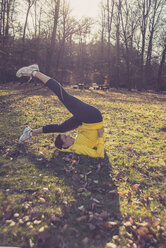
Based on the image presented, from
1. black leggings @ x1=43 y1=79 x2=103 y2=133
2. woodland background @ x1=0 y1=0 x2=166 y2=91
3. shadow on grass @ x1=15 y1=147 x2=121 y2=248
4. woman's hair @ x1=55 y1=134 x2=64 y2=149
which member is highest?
woodland background @ x1=0 y1=0 x2=166 y2=91

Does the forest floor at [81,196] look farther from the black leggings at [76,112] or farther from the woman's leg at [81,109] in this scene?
the woman's leg at [81,109]

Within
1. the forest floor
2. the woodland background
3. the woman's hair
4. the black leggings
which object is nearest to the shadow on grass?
the forest floor

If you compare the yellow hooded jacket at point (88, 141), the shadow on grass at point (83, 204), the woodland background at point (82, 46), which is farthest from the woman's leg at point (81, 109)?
the woodland background at point (82, 46)

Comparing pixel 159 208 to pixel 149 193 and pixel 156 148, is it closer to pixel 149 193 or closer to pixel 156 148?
pixel 149 193

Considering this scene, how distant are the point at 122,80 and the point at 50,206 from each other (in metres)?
29.8

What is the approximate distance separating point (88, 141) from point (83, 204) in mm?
1914

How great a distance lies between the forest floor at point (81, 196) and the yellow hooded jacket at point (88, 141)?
0.24 metres

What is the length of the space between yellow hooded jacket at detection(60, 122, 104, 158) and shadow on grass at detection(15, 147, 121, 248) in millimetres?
234

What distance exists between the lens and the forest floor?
8.79ft

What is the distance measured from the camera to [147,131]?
7.74 m

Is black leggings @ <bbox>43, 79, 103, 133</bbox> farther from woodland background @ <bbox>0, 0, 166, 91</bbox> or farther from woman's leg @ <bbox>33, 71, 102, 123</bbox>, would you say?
woodland background @ <bbox>0, 0, 166, 91</bbox>

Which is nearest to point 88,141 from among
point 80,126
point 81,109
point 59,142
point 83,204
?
point 80,126

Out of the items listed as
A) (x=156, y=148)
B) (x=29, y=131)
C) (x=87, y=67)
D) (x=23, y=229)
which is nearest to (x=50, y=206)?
(x=23, y=229)

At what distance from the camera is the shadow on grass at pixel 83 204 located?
2.62 metres
